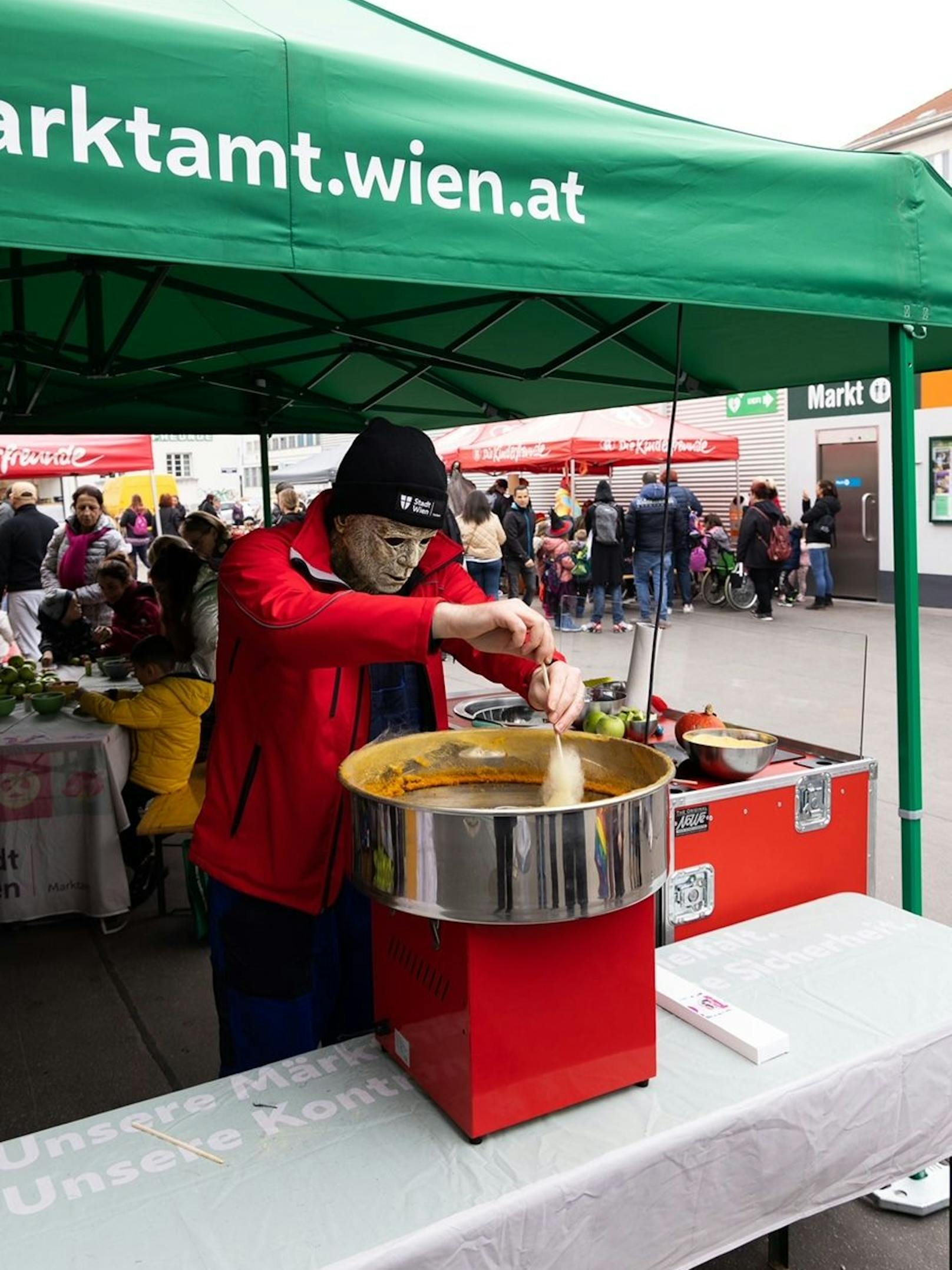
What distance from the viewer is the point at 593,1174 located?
1.43 meters

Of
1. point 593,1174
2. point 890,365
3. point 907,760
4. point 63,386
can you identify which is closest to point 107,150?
point 593,1174

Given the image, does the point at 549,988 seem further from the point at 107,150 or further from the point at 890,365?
the point at 890,365

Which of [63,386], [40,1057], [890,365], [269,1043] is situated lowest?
[40,1057]

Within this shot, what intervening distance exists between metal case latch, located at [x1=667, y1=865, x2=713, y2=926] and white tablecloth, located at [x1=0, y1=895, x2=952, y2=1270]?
0.41 m

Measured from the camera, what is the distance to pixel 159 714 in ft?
13.8

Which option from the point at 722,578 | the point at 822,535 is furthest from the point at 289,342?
the point at 722,578

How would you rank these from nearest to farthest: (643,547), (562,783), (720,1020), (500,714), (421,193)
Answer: (562,783) → (421,193) → (720,1020) → (500,714) → (643,547)

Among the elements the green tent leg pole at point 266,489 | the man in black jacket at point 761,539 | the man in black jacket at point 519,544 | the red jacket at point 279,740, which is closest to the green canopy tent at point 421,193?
the red jacket at point 279,740

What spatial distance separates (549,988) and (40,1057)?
2.59 metres

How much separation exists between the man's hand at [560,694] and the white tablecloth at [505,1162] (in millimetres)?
461

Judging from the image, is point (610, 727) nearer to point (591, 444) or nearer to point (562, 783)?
point (562, 783)

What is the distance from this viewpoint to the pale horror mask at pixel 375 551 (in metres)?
1.94

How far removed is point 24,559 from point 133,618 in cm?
325

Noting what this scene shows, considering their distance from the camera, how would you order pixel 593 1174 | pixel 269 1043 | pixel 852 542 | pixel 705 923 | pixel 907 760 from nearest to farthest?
pixel 593 1174 → pixel 269 1043 → pixel 705 923 → pixel 907 760 → pixel 852 542
